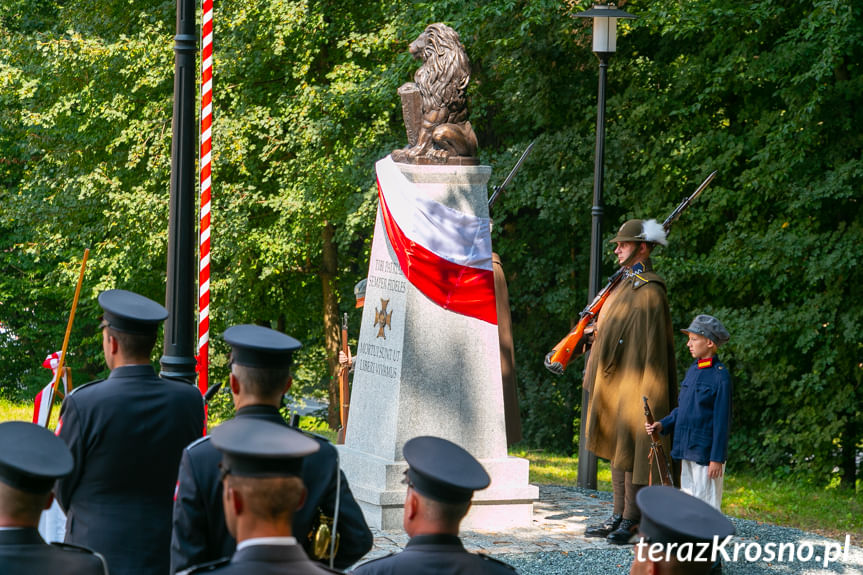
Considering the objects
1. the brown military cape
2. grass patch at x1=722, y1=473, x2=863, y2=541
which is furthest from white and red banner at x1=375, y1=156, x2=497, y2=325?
grass patch at x1=722, y1=473, x2=863, y2=541

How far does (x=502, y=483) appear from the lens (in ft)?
30.1

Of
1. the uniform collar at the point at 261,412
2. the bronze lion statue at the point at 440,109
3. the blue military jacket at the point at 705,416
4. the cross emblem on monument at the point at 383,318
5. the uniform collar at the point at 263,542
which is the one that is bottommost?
the blue military jacket at the point at 705,416

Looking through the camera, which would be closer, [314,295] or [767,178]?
[767,178]

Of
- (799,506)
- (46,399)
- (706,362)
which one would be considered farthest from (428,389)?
(799,506)

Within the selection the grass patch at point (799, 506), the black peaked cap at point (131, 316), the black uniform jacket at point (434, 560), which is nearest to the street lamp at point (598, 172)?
the grass patch at point (799, 506)

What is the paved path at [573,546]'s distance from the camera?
26.0 ft

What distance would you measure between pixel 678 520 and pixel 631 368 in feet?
18.5

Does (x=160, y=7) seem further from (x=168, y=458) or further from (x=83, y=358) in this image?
(x=168, y=458)

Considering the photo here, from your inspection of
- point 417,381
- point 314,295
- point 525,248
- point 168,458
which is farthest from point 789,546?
point 314,295

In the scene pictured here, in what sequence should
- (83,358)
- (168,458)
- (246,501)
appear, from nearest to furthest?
(246,501), (168,458), (83,358)

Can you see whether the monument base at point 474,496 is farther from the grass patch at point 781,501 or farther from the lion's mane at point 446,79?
the lion's mane at point 446,79

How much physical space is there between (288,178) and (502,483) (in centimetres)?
1282

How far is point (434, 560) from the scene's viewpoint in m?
3.15

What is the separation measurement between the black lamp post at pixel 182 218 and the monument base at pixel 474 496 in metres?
2.51
